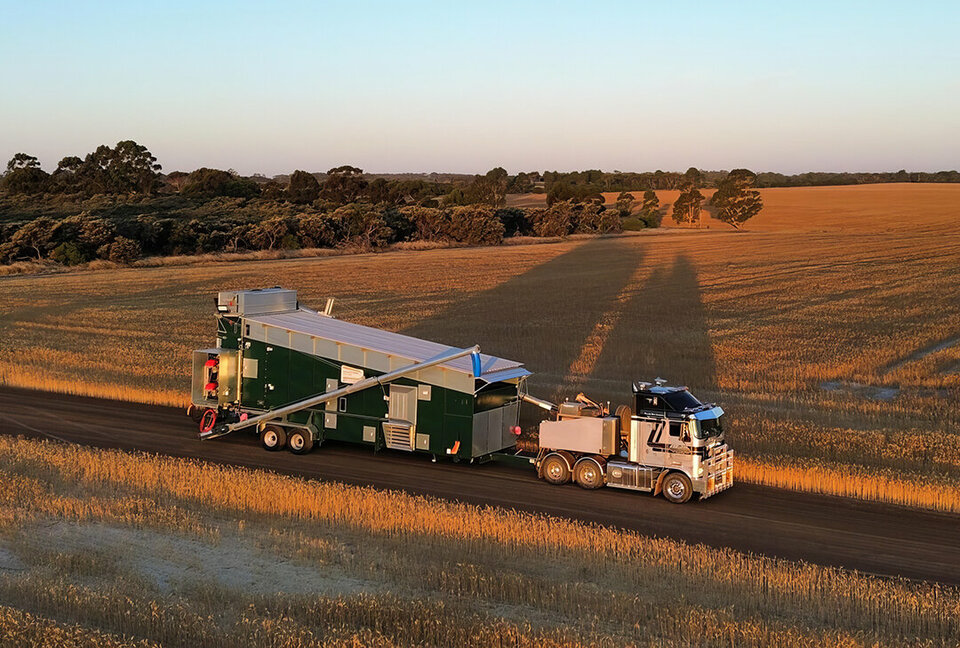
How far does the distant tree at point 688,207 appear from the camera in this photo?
447 feet

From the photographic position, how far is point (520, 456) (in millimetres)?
21344

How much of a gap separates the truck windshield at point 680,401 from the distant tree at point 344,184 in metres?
124

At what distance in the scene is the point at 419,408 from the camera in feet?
70.9

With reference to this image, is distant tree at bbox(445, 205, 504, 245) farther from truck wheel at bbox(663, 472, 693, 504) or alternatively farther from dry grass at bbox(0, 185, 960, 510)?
truck wheel at bbox(663, 472, 693, 504)

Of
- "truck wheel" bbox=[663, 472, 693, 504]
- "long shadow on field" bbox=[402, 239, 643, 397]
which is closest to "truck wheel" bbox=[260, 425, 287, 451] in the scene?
"long shadow on field" bbox=[402, 239, 643, 397]

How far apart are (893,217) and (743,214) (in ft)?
59.9

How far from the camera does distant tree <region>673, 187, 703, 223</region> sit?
13625 centimetres

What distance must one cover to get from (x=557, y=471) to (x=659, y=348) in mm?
16793

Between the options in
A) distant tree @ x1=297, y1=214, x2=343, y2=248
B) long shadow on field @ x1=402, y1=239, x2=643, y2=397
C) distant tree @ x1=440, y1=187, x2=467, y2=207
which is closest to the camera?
long shadow on field @ x1=402, y1=239, x2=643, y2=397

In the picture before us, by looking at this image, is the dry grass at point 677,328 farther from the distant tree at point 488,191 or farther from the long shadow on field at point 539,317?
the distant tree at point 488,191

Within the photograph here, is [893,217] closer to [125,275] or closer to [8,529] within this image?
[125,275]

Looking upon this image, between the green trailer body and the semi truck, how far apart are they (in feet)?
0.09

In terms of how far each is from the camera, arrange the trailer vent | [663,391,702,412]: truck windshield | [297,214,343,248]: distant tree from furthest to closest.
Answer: [297,214,343,248]: distant tree, the trailer vent, [663,391,702,412]: truck windshield

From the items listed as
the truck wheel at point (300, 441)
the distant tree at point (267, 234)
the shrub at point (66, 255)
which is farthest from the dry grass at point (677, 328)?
the distant tree at point (267, 234)
